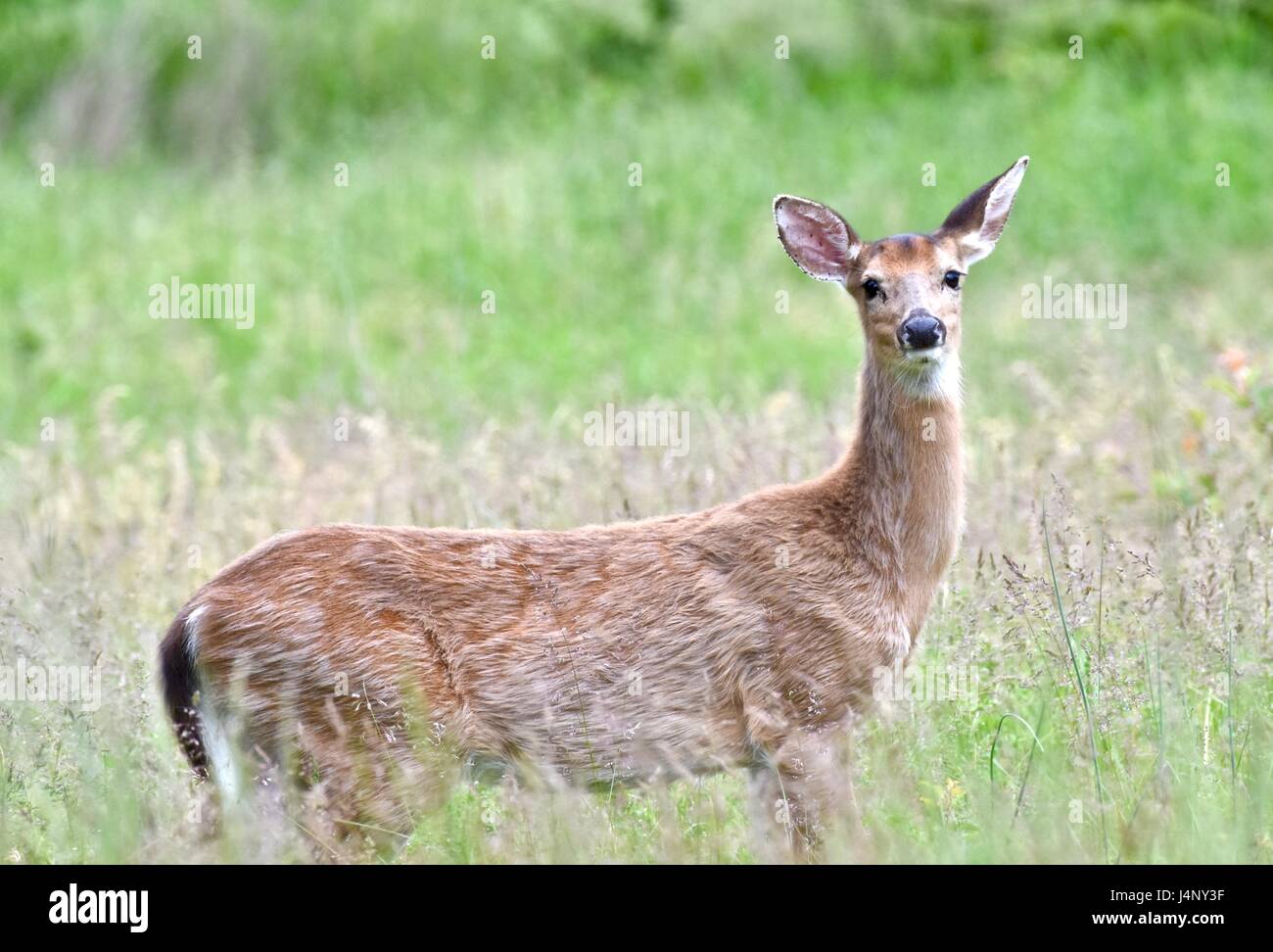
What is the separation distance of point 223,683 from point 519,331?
7362mm

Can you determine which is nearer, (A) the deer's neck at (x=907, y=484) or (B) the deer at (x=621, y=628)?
(B) the deer at (x=621, y=628)

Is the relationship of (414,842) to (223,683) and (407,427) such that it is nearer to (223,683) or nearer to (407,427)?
(223,683)

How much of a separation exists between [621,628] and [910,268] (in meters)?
1.28

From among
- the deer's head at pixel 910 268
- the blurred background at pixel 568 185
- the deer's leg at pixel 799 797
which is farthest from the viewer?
the blurred background at pixel 568 185

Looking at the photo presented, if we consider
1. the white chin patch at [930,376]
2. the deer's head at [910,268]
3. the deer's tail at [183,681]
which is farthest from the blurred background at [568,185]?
the deer's tail at [183,681]

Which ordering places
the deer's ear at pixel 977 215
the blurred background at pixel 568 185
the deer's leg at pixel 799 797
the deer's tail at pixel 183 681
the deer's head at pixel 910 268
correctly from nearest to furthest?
the deer's tail at pixel 183 681 < the deer's leg at pixel 799 797 < the deer's head at pixel 910 268 < the deer's ear at pixel 977 215 < the blurred background at pixel 568 185

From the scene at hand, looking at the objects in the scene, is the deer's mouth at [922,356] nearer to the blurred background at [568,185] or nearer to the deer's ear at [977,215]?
the deer's ear at [977,215]

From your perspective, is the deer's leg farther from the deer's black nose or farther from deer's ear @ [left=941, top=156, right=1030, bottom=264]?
deer's ear @ [left=941, top=156, right=1030, bottom=264]

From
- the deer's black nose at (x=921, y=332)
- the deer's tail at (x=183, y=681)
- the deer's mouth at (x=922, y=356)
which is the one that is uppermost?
the deer's black nose at (x=921, y=332)

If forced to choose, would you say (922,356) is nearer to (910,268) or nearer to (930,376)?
(930,376)

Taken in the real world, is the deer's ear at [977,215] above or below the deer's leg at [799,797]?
above

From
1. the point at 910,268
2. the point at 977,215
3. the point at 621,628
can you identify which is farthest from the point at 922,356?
the point at 621,628

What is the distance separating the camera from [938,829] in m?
4.02

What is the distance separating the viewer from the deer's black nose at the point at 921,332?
15.8ft
